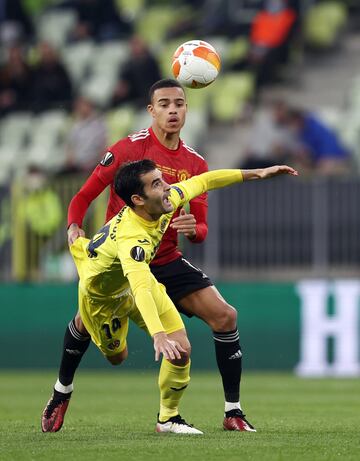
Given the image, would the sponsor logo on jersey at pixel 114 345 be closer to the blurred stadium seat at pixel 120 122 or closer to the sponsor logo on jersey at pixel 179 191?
the sponsor logo on jersey at pixel 179 191

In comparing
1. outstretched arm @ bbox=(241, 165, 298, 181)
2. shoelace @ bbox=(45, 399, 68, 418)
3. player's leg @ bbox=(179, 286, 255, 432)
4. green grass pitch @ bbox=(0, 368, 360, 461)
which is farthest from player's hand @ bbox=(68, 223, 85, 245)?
green grass pitch @ bbox=(0, 368, 360, 461)

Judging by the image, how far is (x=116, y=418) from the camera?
10625 mm

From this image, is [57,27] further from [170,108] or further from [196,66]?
[170,108]

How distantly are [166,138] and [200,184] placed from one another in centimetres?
66

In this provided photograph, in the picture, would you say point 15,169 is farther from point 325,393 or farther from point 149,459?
point 149,459

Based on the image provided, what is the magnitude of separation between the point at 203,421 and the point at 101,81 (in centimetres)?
1314

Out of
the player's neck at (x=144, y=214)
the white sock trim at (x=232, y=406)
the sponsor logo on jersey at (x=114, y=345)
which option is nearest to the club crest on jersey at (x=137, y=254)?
the player's neck at (x=144, y=214)

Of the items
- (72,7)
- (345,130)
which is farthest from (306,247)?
(72,7)

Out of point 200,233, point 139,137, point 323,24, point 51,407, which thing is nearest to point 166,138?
point 139,137

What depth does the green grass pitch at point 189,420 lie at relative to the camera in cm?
774

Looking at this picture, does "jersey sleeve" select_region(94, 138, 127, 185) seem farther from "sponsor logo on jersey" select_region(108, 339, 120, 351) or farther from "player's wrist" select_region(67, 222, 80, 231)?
"sponsor logo on jersey" select_region(108, 339, 120, 351)

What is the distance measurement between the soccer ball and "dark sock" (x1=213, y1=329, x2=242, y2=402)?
1.88 meters

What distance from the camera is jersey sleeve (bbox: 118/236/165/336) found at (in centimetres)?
796

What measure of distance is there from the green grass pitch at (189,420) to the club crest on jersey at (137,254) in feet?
3.79
